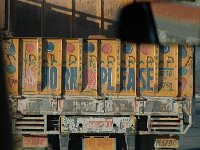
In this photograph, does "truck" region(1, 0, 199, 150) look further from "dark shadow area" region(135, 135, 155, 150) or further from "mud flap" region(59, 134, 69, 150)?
"dark shadow area" region(135, 135, 155, 150)

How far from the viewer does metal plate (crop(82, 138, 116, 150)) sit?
11180mm

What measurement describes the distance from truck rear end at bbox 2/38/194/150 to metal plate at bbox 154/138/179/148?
284 millimetres

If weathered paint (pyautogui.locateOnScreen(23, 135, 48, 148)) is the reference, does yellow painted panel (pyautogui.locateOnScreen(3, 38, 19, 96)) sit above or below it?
above

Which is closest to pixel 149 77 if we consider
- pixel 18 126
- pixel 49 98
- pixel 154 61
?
pixel 154 61

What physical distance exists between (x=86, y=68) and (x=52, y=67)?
2.09 feet

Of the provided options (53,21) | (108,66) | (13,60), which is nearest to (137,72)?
(108,66)

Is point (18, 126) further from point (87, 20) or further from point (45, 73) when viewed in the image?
point (87, 20)

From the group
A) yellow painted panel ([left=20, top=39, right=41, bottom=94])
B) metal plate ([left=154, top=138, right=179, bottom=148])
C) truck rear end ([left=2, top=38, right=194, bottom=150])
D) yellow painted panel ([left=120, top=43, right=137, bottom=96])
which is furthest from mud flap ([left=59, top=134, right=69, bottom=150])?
metal plate ([left=154, top=138, right=179, bottom=148])

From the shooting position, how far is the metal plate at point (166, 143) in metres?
11.5

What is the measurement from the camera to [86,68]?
1123cm

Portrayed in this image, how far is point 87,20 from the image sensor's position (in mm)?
14438

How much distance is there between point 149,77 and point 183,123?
1.10 metres

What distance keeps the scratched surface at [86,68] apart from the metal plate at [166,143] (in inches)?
36.0

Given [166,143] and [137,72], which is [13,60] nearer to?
[137,72]
